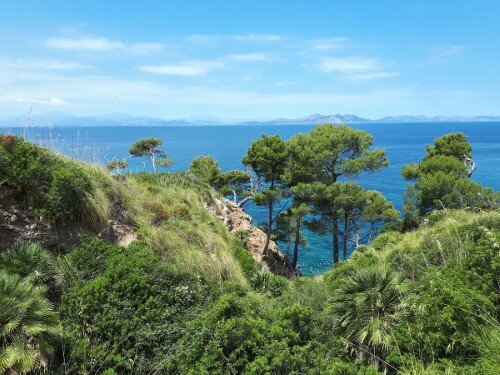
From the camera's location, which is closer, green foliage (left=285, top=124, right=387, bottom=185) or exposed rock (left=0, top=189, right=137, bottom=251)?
exposed rock (left=0, top=189, right=137, bottom=251)

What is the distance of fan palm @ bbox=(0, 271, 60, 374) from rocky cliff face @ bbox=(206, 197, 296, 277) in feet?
38.4

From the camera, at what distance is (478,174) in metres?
59.3

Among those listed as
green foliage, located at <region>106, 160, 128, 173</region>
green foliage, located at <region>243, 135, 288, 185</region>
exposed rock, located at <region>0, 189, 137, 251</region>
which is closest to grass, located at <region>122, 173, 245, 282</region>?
green foliage, located at <region>106, 160, 128, 173</region>

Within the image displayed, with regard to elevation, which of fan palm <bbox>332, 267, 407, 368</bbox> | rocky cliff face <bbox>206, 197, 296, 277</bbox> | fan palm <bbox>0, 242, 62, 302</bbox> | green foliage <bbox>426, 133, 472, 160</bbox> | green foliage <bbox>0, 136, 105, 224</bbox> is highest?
green foliage <bbox>426, 133, 472, 160</bbox>

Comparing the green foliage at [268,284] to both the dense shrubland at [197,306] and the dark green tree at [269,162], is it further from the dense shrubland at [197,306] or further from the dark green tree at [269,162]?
the dark green tree at [269,162]

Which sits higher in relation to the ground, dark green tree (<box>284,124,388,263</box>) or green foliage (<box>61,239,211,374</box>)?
dark green tree (<box>284,124,388,263</box>)

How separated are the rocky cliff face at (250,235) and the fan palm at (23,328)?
1172cm

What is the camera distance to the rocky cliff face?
18.1 metres

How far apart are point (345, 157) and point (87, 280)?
19.1m

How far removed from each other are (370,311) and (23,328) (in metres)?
5.27

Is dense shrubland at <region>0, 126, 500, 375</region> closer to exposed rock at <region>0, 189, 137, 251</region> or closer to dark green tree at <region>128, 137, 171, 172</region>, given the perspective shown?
exposed rock at <region>0, 189, 137, 251</region>

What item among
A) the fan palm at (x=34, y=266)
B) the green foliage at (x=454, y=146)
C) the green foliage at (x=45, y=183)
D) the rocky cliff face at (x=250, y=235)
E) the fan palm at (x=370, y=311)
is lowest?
the rocky cliff face at (x=250, y=235)

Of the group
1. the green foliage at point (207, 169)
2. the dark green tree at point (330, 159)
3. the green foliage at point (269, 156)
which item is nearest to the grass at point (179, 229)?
the green foliage at point (269, 156)

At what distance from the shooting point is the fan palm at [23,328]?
15.6ft
